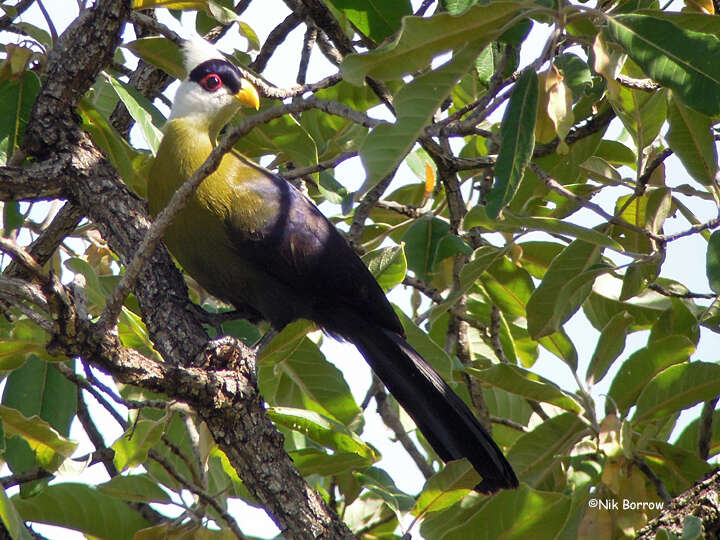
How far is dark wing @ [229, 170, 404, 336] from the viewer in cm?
315

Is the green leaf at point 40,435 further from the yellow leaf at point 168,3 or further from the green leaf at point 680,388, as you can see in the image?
the green leaf at point 680,388

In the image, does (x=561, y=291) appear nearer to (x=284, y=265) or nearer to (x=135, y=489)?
(x=284, y=265)

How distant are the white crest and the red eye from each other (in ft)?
0.24

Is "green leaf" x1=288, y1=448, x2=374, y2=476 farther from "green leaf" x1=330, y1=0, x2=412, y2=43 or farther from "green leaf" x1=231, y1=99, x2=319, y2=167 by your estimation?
"green leaf" x1=330, y1=0, x2=412, y2=43

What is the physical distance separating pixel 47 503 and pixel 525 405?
202cm

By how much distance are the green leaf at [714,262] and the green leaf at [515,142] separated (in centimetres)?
86

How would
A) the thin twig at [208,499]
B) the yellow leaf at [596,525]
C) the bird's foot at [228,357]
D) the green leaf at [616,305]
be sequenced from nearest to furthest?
the bird's foot at [228,357] < the yellow leaf at [596,525] < the thin twig at [208,499] < the green leaf at [616,305]

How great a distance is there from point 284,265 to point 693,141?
1.53 m

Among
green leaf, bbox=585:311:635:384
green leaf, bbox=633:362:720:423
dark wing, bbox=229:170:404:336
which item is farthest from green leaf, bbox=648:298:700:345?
dark wing, bbox=229:170:404:336

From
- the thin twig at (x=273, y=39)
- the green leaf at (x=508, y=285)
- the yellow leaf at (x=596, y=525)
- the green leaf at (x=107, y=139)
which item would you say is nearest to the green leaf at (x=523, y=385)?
the yellow leaf at (x=596, y=525)

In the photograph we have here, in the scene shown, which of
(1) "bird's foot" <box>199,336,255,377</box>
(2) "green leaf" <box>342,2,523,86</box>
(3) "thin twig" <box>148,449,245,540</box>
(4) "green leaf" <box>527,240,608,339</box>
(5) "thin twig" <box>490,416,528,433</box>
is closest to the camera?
(2) "green leaf" <box>342,2,523,86</box>

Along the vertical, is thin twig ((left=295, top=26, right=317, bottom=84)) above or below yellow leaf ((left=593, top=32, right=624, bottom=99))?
above

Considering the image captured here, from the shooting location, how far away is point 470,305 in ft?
12.2

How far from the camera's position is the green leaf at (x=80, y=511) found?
268 centimetres
